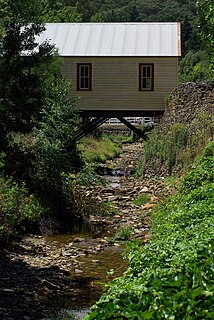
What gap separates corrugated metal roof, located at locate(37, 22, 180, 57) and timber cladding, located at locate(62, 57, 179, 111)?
1.10 feet

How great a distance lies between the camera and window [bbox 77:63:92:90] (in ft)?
99.1

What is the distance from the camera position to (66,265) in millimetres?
14898

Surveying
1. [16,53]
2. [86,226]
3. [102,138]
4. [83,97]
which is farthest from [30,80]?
[102,138]

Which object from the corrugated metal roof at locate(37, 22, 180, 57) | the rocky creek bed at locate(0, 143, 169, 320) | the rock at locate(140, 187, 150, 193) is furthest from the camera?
the corrugated metal roof at locate(37, 22, 180, 57)

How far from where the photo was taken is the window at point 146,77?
29.7 m

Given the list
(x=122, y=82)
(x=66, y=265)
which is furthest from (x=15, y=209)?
(x=122, y=82)

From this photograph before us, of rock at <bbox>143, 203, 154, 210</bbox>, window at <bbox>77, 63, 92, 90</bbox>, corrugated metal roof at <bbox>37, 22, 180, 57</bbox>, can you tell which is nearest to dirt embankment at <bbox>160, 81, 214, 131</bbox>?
corrugated metal roof at <bbox>37, 22, 180, 57</bbox>

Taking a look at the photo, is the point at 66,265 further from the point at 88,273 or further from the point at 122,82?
the point at 122,82

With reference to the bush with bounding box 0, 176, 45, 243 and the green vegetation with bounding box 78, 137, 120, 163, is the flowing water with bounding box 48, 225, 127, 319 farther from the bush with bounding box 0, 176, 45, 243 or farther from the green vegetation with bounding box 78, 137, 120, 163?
the green vegetation with bounding box 78, 137, 120, 163

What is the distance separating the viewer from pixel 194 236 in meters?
8.99

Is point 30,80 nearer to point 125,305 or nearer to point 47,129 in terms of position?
point 47,129

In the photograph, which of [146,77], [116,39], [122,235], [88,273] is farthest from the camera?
[116,39]

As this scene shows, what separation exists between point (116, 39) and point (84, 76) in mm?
2472

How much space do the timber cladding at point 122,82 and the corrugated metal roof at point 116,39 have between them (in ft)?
1.10
